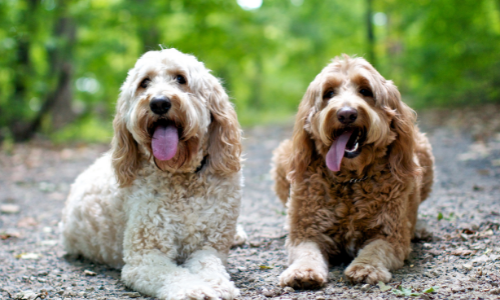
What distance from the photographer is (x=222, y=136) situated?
368 cm

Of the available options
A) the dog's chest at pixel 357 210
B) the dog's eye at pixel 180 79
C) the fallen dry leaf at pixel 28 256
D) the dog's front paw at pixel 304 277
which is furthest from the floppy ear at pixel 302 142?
the fallen dry leaf at pixel 28 256

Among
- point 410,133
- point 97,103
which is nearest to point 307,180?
point 410,133

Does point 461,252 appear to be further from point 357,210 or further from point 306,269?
point 306,269

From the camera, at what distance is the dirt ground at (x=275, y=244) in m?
3.23

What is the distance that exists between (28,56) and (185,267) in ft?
36.5

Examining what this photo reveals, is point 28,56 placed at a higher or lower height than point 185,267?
higher

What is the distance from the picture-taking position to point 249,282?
3.55 m

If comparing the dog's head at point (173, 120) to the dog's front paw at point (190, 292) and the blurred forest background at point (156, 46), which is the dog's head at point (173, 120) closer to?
the dog's front paw at point (190, 292)

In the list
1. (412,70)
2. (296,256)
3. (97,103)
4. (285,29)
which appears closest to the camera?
(296,256)

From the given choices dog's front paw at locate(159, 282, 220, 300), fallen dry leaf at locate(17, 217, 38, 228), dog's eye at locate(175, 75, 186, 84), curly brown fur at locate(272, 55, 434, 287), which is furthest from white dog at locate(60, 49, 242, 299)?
fallen dry leaf at locate(17, 217, 38, 228)

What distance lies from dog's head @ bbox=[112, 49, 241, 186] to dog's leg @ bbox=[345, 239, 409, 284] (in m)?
1.16

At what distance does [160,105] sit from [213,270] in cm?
123

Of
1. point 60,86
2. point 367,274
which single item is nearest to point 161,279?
point 367,274

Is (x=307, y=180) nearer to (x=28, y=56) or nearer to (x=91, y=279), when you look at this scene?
(x=91, y=279)
